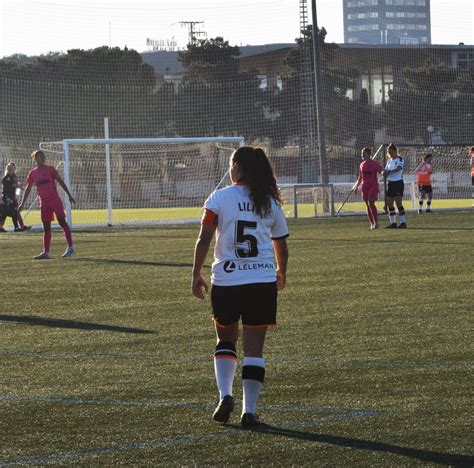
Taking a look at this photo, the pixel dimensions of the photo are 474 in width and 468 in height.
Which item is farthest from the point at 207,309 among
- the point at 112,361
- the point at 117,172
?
the point at 117,172

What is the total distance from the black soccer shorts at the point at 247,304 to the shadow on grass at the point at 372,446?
633 millimetres

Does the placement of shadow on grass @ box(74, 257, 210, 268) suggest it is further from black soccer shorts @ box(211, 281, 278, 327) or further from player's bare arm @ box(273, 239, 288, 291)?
black soccer shorts @ box(211, 281, 278, 327)

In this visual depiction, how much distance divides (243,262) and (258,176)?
524mm

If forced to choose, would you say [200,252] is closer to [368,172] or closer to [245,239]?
[245,239]

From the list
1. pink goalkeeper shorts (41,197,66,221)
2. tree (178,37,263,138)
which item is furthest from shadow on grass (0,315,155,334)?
tree (178,37,263,138)

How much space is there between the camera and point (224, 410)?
7.31 m

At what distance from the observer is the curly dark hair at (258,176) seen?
7.54 m

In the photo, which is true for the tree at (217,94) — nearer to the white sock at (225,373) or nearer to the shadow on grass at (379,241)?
the shadow on grass at (379,241)

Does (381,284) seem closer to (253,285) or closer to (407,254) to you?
(407,254)

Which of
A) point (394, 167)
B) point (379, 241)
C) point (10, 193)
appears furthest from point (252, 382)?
point (10, 193)

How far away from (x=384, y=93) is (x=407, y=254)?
52949 mm

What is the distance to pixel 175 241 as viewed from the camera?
28078mm

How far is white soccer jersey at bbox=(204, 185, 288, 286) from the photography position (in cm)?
752

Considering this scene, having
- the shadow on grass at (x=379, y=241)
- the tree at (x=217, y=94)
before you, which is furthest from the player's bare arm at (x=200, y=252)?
the tree at (x=217, y=94)
